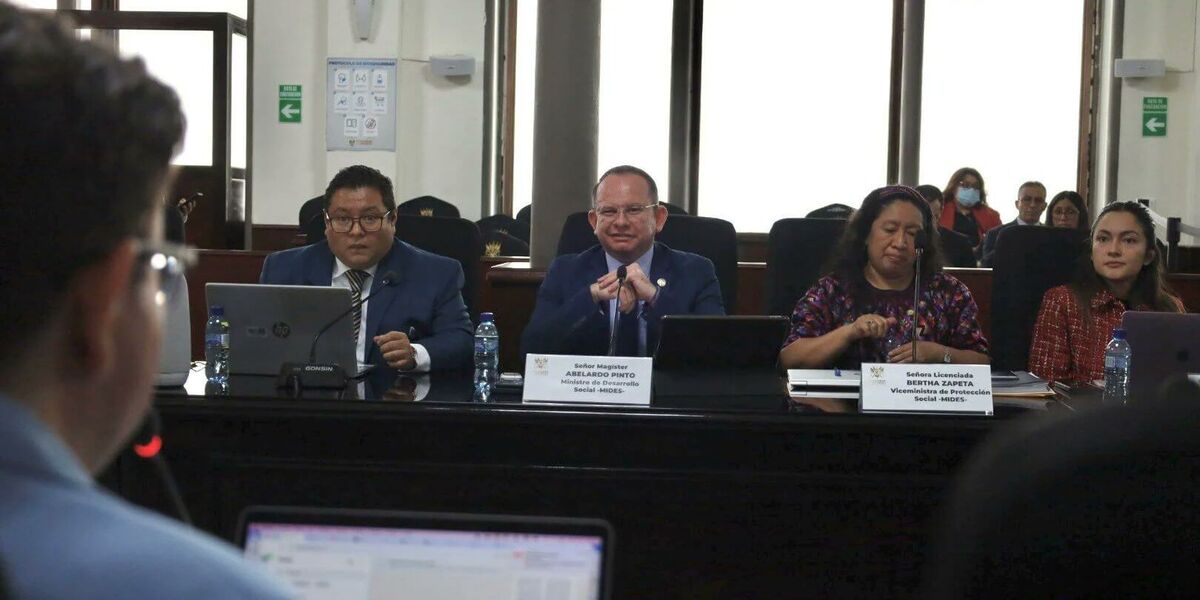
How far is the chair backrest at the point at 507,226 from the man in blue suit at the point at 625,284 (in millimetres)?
4059

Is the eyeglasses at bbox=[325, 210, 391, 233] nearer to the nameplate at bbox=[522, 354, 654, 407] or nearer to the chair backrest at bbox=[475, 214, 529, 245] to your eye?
the nameplate at bbox=[522, 354, 654, 407]

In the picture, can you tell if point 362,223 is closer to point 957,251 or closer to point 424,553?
point 424,553

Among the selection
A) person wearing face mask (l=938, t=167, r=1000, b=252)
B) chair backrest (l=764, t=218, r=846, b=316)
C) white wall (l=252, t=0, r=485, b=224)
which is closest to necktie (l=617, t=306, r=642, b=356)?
chair backrest (l=764, t=218, r=846, b=316)

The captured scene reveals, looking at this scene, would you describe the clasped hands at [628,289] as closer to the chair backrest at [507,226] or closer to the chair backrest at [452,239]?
the chair backrest at [452,239]

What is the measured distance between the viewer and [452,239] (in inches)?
137

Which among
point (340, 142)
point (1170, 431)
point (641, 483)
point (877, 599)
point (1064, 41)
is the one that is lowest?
point (877, 599)

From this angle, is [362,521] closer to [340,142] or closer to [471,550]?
[471,550]

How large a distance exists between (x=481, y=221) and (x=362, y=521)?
666 cm

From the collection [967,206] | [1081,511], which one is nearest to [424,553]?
[1081,511]

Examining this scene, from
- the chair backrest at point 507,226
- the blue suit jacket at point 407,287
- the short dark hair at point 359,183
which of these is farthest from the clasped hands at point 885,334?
the chair backrest at point 507,226

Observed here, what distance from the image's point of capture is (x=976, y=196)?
751 centimetres

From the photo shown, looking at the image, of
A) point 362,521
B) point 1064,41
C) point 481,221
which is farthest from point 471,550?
point 1064,41

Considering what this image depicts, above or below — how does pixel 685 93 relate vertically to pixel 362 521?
above

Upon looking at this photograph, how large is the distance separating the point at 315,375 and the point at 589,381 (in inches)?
21.9
